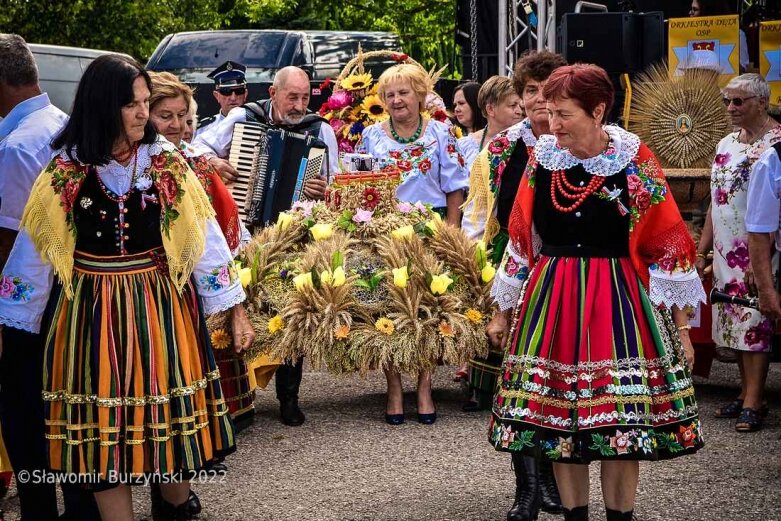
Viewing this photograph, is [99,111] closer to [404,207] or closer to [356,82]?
[404,207]

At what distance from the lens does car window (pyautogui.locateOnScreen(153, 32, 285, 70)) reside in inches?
576

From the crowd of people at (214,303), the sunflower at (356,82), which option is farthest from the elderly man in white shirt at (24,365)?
the sunflower at (356,82)

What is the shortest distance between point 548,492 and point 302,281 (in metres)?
1.74

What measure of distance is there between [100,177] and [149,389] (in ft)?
2.49

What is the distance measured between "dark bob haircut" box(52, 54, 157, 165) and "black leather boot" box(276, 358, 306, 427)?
2680 mm

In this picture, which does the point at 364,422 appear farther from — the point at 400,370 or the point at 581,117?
the point at 581,117

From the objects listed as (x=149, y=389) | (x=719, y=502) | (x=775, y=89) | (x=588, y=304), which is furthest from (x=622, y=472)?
(x=775, y=89)

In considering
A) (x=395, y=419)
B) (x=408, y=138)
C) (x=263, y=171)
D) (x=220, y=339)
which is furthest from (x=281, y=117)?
(x=395, y=419)

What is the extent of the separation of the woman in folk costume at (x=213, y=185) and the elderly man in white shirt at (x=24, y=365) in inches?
21.0

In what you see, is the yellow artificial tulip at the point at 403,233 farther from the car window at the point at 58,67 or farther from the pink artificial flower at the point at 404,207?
the car window at the point at 58,67

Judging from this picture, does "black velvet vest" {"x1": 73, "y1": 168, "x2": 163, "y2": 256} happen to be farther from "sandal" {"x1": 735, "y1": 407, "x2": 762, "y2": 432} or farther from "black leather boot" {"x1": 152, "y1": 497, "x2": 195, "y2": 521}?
"sandal" {"x1": 735, "y1": 407, "x2": 762, "y2": 432}

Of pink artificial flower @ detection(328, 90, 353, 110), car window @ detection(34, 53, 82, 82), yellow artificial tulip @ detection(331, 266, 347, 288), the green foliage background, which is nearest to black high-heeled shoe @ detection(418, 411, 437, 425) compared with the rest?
Answer: yellow artificial tulip @ detection(331, 266, 347, 288)

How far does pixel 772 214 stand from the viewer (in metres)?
6.05

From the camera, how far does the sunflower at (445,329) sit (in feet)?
19.3
